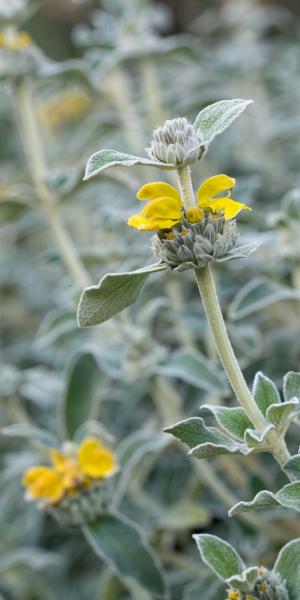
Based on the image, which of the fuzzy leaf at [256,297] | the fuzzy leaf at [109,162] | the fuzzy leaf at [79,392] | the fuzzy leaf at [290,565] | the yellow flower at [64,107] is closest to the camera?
the fuzzy leaf at [109,162]

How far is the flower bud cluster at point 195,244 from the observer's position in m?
0.65

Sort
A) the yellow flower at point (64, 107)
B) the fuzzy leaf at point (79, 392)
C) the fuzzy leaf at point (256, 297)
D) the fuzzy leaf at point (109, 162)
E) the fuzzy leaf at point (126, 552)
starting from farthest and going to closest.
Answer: the yellow flower at point (64, 107) < the fuzzy leaf at point (79, 392) < the fuzzy leaf at point (256, 297) < the fuzzy leaf at point (126, 552) < the fuzzy leaf at point (109, 162)

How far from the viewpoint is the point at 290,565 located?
728mm

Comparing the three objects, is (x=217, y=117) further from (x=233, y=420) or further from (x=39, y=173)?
(x=39, y=173)

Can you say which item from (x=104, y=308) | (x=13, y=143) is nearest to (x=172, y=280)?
(x=104, y=308)

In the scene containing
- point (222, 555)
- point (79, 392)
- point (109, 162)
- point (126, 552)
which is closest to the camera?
point (109, 162)

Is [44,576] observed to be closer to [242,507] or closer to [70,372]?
[70,372]

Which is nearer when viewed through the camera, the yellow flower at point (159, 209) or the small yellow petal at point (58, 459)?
the yellow flower at point (159, 209)

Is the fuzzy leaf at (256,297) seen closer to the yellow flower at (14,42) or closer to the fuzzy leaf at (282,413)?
the fuzzy leaf at (282,413)

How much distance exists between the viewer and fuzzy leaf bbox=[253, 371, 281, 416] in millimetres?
742

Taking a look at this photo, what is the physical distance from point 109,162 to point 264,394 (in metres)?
0.28

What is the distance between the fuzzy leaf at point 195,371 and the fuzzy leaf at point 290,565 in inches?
12.2

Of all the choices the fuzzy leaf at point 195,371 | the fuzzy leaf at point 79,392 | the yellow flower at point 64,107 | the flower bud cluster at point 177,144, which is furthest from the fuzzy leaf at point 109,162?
the yellow flower at point 64,107

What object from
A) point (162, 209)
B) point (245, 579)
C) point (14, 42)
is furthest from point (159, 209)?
point (14, 42)
